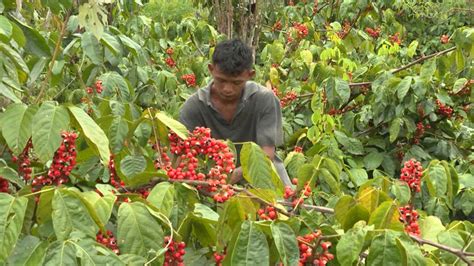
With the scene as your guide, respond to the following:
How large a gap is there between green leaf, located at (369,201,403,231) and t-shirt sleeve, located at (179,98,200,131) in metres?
1.70

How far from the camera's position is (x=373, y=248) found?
1.60m

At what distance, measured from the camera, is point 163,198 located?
177cm

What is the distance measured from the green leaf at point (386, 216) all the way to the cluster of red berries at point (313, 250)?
0.13 metres

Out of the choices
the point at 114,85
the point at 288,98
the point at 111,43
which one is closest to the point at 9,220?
the point at 111,43

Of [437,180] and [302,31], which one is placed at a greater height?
[437,180]

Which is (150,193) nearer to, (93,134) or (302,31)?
(93,134)

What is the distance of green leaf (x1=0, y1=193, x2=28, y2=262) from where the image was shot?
4.64 feet

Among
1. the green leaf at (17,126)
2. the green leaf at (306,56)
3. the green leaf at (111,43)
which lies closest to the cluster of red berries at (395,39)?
the green leaf at (306,56)

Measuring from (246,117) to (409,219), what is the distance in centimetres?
144

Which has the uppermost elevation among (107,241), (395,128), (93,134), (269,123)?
(93,134)

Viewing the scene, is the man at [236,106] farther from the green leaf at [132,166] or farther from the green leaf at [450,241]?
the green leaf at [450,241]

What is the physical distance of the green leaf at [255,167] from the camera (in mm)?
1947

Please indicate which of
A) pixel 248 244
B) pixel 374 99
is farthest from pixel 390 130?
pixel 248 244

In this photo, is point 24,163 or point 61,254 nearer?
point 61,254
